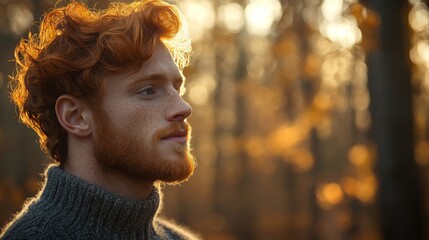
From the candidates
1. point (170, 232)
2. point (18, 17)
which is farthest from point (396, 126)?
point (18, 17)

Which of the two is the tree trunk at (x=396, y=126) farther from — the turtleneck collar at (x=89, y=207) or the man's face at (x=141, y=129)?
the turtleneck collar at (x=89, y=207)

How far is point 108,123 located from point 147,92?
0.86 feet

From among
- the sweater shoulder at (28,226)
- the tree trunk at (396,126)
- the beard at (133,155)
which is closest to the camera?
the sweater shoulder at (28,226)

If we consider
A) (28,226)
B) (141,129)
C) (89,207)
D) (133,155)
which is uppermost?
(141,129)

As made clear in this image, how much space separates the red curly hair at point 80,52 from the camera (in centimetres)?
275

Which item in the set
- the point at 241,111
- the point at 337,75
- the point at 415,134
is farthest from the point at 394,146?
the point at 337,75

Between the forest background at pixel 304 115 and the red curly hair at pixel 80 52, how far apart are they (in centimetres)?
92

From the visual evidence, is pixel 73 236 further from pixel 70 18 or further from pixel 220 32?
pixel 220 32

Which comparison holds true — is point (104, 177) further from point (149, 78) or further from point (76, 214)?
point (149, 78)

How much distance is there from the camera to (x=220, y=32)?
1694cm

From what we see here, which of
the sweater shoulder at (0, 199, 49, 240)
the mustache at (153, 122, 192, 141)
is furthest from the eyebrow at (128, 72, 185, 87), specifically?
the sweater shoulder at (0, 199, 49, 240)

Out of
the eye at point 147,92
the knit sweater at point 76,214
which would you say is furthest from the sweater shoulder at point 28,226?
the eye at point 147,92

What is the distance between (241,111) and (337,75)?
383 cm

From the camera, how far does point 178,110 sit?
2775 millimetres
